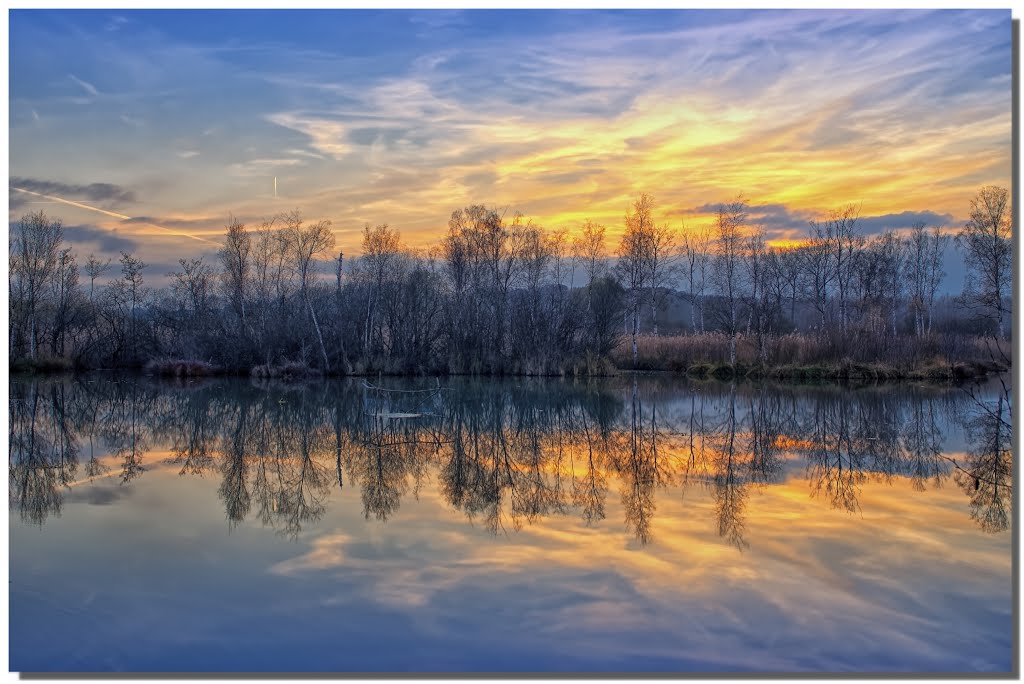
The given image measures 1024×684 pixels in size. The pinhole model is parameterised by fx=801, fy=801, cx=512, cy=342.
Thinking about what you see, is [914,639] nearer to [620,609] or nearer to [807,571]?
[807,571]

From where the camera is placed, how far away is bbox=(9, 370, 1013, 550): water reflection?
29.9 feet

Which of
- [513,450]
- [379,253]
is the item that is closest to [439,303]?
[379,253]

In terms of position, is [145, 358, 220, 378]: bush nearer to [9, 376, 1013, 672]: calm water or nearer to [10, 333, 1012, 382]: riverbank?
[10, 333, 1012, 382]: riverbank

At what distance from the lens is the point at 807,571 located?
629 cm

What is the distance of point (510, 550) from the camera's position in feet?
22.7

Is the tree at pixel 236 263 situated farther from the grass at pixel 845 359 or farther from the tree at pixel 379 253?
the grass at pixel 845 359

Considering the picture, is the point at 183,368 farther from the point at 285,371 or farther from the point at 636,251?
the point at 636,251

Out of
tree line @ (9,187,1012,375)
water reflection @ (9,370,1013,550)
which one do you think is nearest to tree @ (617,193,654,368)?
tree line @ (9,187,1012,375)

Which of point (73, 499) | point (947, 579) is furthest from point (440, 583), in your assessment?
point (73, 499)

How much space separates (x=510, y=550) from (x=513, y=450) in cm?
606

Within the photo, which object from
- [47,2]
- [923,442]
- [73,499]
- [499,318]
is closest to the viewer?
[47,2]

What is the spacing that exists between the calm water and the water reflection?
8 cm

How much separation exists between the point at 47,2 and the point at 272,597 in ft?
17.1

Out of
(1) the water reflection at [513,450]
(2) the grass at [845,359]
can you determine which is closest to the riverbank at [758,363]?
(2) the grass at [845,359]
